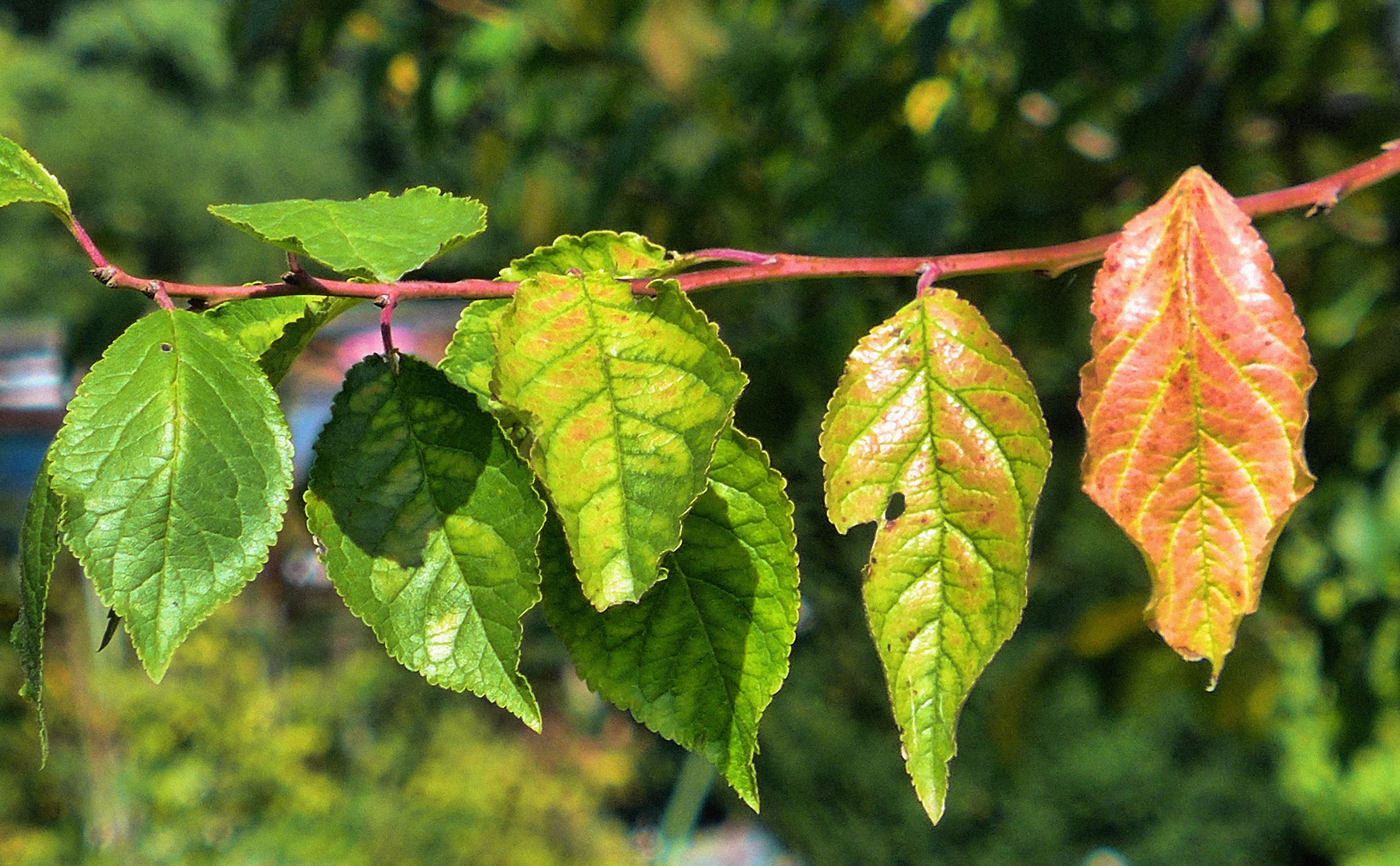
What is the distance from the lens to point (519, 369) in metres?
0.53

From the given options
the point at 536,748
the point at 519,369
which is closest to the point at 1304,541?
the point at 519,369

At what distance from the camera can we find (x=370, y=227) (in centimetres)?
58

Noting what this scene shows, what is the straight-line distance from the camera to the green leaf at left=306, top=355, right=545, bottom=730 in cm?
55

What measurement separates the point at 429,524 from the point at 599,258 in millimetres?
152

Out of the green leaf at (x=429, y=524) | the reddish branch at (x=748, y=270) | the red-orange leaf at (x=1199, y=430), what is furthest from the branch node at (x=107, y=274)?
the red-orange leaf at (x=1199, y=430)

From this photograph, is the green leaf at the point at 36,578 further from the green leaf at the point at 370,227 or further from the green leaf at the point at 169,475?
the green leaf at the point at 370,227

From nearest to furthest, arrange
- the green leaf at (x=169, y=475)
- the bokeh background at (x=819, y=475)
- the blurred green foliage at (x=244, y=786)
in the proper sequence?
the green leaf at (x=169, y=475) < the bokeh background at (x=819, y=475) < the blurred green foliage at (x=244, y=786)

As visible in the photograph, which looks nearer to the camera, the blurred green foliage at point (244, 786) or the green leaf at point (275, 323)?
the green leaf at point (275, 323)

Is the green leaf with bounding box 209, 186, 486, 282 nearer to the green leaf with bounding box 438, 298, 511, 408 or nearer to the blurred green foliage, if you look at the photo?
the green leaf with bounding box 438, 298, 511, 408

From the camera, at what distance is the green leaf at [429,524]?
553 mm

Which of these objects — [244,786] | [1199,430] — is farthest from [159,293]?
[244,786]

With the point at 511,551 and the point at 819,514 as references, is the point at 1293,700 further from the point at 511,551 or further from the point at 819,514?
the point at 511,551

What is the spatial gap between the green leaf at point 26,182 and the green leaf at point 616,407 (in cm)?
23

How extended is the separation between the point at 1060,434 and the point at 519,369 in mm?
1625
